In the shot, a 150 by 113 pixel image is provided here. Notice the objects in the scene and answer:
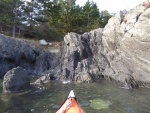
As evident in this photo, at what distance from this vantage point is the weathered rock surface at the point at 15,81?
19.6 meters

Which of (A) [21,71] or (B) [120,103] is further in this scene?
(A) [21,71]

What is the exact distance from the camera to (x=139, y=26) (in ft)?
72.9

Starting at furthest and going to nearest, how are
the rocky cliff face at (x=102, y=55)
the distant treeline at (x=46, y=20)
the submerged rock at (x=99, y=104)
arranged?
the distant treeline at (x=46, y=20) < the rocky cliff face at (x=102, y=55) < the submerged rock at (x=99, y=104)

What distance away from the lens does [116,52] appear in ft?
90.3

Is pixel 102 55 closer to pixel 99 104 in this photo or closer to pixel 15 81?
pixel 15 81

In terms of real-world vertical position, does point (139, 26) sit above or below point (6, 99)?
above

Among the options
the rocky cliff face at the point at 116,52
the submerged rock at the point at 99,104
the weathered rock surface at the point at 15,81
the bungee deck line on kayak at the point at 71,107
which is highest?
the rocky cliff face at the point at 116,52

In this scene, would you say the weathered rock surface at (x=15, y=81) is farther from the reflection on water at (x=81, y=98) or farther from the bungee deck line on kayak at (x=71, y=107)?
the bungee deck line on kayak at (x=71, y=107)

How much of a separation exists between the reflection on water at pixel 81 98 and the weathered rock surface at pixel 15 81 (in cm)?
99

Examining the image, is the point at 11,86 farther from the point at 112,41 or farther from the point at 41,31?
the point at 41,31

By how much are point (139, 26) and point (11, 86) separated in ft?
45.9

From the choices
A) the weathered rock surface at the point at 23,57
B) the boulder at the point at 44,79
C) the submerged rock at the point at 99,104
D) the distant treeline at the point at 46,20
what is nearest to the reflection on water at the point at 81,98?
the submerged rock at the point at 99,104

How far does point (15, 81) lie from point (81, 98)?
6.50m

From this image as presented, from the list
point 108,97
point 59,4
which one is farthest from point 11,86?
point 59,4
